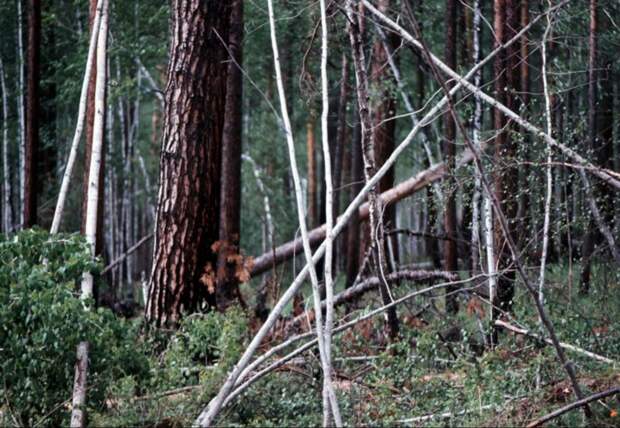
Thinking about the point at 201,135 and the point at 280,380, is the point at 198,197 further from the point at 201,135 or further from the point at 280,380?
the point at 280,380

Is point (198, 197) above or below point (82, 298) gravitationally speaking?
above

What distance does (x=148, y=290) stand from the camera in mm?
9945

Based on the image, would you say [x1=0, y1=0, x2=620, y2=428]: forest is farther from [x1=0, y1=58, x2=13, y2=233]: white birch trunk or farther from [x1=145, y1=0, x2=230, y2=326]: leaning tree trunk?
[x1=0, y1=58, x2=13, y2=233]: white birch trunk

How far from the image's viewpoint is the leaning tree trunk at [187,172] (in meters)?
9.74

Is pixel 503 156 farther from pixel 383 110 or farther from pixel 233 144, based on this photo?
pixel 383 110

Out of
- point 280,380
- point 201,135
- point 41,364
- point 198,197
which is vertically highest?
point 201,135

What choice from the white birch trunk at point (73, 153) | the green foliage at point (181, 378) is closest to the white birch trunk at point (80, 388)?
the green foliage at point (181, 378)

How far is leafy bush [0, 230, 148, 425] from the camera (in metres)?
6.51

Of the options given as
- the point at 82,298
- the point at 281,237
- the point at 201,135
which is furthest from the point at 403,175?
the point at 82,298

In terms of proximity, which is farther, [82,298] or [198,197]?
[198,197]

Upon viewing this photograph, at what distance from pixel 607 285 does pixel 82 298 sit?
15.7 feet

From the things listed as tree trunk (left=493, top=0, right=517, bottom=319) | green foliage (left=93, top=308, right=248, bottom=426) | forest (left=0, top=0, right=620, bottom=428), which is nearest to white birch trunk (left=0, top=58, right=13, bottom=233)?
forest (left=0, top=0, right=620, bottom=428)

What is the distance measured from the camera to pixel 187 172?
32.2 ft

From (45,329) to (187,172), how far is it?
3627 mm
